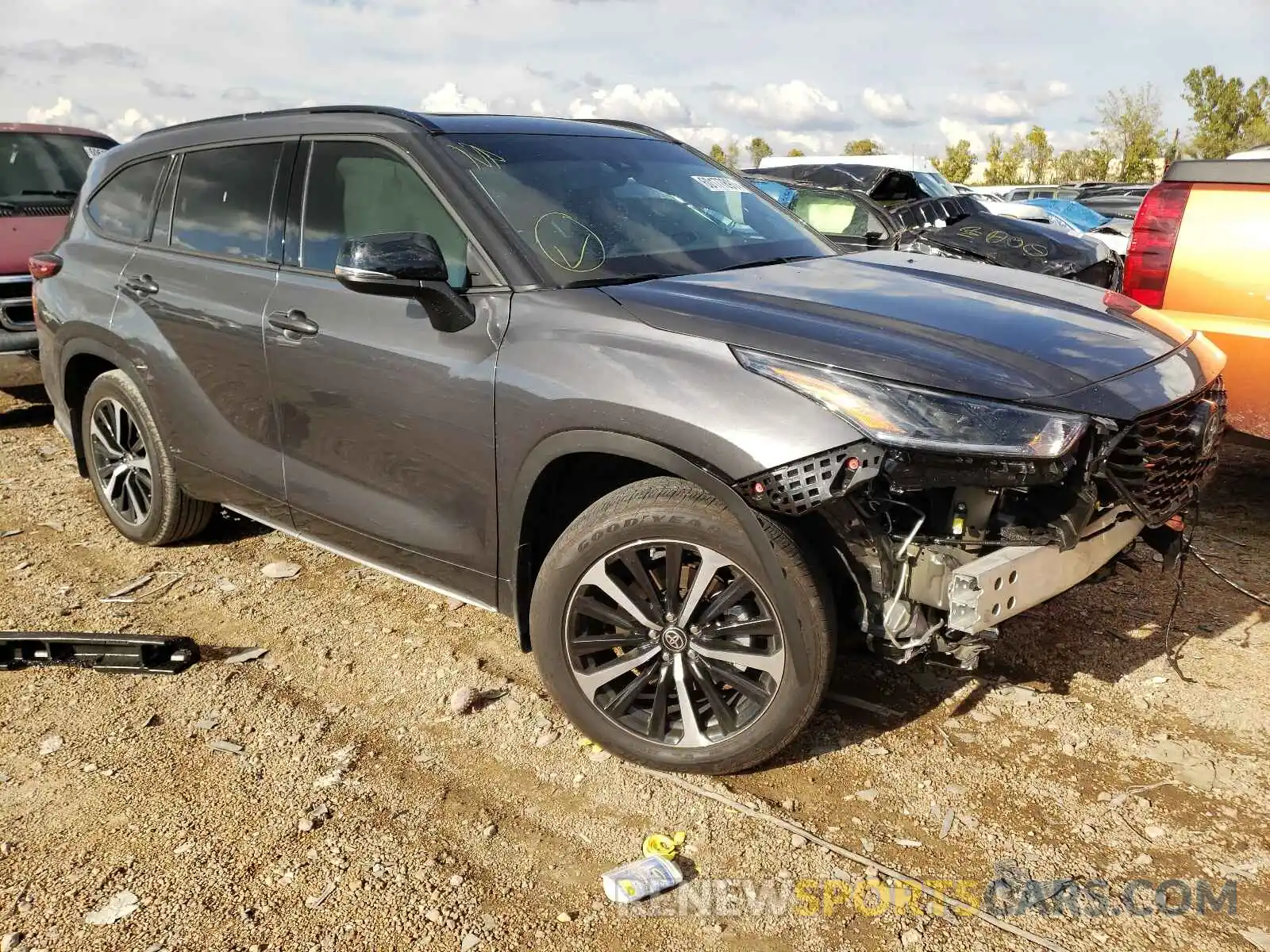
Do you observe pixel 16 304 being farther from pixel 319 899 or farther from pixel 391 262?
pixel 319 899

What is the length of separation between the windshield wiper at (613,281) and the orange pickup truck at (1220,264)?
2.45 m

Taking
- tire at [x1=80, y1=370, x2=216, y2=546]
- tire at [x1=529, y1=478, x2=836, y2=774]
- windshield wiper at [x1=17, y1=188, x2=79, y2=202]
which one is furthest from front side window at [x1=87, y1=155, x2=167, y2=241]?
windshield wiper at [x1=17, y1=188, x2=79, y2=202]

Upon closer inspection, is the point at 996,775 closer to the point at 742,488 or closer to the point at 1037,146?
the point at 742,488

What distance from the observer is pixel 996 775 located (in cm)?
296

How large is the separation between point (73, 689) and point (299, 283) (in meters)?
1.62

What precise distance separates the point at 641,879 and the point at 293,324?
2184 mm

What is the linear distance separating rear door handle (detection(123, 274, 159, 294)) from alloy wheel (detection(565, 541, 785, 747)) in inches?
97.5

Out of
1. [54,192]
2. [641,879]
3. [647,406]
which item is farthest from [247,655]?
[54,192]

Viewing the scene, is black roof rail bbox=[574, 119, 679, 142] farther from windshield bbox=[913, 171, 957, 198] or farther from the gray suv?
windshield bbox=[913, 171, 957, 198]

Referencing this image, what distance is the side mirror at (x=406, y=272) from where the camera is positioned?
2.88 metres

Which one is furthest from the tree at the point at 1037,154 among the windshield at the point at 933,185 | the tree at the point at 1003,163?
the windshield at the point at 933,185

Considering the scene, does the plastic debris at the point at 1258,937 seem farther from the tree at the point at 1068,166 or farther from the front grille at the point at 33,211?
the tree at the point at 1068,166

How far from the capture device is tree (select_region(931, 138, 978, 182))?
64188 millimetres

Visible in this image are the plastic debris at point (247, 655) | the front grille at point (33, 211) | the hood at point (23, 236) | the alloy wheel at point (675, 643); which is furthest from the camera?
the front grille at point (33, 211)
